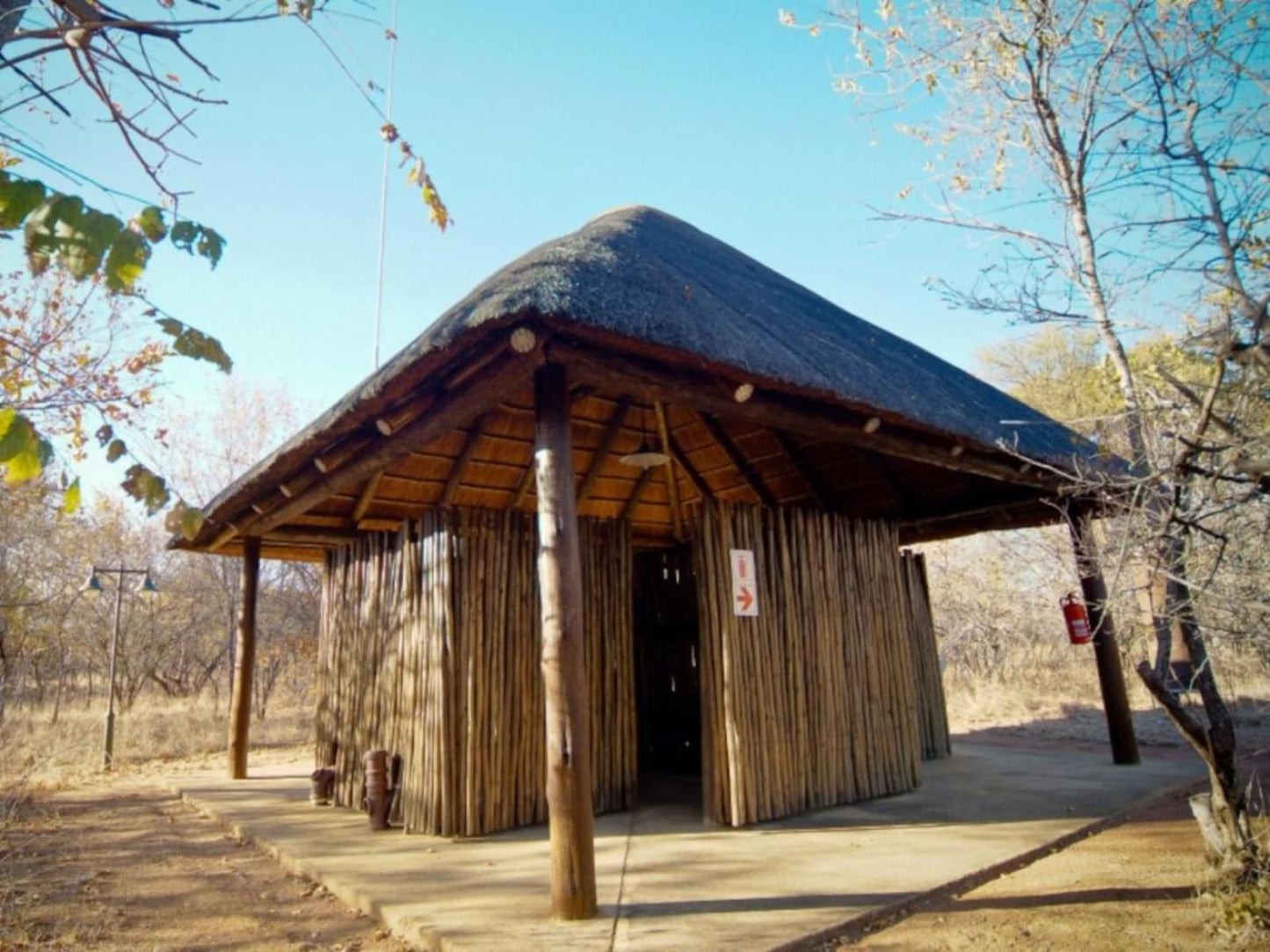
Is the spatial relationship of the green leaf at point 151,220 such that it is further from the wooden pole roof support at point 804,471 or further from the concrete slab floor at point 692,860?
the wooden pole roof support at point 804,471

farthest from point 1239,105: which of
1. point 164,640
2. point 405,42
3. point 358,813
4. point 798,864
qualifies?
point 164,640

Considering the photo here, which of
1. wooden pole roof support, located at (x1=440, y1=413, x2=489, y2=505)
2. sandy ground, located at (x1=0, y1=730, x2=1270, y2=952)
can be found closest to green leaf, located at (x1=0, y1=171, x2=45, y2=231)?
sandy ground, located at (x1=0, y1=730, x2=1270, y2=952)

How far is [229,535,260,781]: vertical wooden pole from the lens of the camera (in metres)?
7.40

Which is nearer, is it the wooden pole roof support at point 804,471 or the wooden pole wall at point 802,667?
the wooden pole wall at point 802,667

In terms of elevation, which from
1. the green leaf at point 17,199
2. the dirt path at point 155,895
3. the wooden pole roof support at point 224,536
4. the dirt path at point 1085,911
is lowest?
the dirt path at point 1085,911

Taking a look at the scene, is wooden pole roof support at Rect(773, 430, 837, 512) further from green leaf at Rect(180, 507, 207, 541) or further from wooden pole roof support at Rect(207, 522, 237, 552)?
green leaf at Rect(180, 507, 207, 541)

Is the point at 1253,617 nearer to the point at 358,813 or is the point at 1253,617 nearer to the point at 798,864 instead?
the point at 798,864

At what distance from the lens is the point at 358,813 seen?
229 inches

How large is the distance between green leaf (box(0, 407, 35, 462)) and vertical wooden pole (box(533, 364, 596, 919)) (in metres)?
2.15

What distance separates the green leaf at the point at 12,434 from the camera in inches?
59.3

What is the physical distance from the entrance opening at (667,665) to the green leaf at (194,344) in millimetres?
6038

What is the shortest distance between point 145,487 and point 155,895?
3404 millimetres

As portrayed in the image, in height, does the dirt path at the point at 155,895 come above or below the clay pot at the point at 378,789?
below

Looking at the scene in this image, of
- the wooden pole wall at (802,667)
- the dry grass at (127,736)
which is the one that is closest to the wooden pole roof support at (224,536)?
the dry grass at (127,736)
